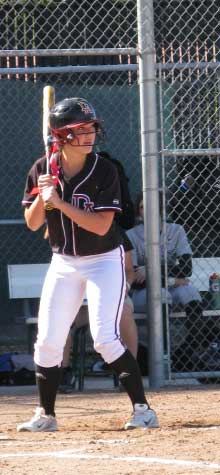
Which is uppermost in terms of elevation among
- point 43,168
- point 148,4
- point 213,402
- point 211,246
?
point 148,4

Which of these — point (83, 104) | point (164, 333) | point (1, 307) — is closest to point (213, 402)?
point (164, 333)

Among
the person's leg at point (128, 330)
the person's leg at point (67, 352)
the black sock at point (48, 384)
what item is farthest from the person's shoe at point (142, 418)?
the person's leg at point (67, 352)

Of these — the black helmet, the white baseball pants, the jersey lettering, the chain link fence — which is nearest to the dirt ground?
the white baseball pants

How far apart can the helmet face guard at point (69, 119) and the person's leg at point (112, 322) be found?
68 centimetres

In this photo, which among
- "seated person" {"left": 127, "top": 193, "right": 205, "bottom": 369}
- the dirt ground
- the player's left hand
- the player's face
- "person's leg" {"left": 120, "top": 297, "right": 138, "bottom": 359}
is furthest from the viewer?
"seated person" {"left": 127, "top": 193, "right": 205, "bottom": 369}

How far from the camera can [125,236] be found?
834 centimetres

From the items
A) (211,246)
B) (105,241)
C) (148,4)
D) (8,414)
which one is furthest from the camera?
(211,246)

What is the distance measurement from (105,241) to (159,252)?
2.44 m

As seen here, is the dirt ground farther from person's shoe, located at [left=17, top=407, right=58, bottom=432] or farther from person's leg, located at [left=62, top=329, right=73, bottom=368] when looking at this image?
person's leg, located at [left=62, top=329, right=73, bottom=368]

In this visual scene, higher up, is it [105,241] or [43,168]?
[43,168]

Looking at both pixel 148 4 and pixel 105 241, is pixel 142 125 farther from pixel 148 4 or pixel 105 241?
pixel 105 241

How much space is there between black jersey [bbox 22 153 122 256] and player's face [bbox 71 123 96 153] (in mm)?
110

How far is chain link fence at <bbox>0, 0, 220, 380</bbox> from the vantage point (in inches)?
346

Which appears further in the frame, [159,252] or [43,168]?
[159,252]
